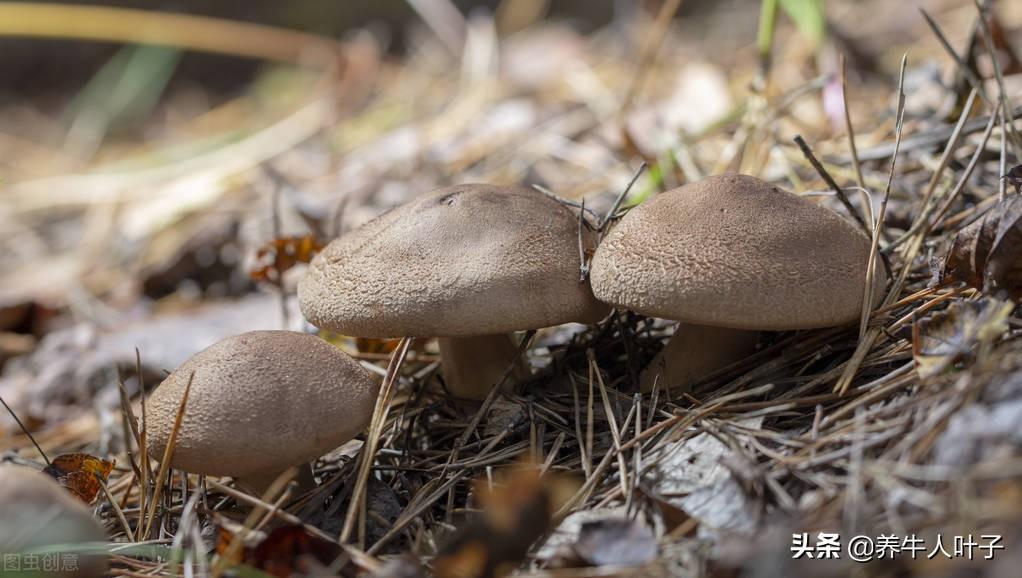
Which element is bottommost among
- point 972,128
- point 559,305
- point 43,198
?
point 43,198

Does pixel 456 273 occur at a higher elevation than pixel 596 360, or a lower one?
higher

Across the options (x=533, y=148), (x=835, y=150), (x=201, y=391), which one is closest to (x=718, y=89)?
(x=533, y=148)

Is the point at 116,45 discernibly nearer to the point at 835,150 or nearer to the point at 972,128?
the point at 835,150

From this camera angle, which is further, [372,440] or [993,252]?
[372,440]

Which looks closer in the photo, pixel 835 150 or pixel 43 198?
pixel 835 150

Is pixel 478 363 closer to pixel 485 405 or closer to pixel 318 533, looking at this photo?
pixel 485 405

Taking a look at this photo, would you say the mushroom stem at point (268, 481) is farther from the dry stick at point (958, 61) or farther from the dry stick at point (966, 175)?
the dry stick at point (958, 61)

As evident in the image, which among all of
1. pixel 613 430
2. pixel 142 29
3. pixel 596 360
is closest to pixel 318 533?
pixel 613 430
